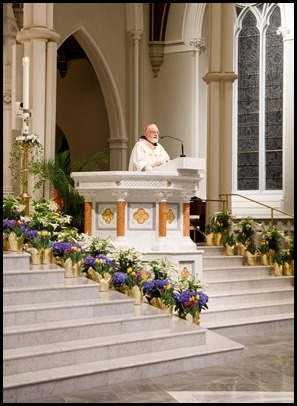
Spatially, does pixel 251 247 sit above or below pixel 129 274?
above

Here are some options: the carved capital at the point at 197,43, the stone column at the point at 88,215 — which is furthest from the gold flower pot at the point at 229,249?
the carved capital at the point at 197,43

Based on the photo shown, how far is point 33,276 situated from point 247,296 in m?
4.27

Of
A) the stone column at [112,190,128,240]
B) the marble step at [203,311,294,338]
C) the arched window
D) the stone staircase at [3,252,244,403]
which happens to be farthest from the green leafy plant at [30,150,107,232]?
the arched window

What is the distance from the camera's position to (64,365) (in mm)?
6457

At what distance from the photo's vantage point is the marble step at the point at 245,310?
10.1 metres

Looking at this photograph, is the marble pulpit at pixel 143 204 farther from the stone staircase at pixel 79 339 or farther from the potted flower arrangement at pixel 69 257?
the stone staircase at pixel 79 339

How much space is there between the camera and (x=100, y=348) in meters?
6.76

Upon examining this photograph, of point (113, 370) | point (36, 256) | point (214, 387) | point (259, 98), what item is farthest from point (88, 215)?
point (259, 98)

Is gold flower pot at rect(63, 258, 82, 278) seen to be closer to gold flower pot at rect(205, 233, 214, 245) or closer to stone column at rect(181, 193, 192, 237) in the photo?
stone column at rect(181, 193, 192, 237)

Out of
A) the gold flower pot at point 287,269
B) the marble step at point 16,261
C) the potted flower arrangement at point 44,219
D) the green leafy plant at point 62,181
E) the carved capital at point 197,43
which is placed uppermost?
the carved capital at point 197,43

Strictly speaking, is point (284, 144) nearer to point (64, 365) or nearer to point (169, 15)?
point (169, 15)

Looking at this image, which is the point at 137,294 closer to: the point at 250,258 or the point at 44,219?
the point at 44,219

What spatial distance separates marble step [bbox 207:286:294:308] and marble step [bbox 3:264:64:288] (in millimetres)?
3155

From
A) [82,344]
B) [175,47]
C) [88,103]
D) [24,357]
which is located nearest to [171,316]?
[82,344]
